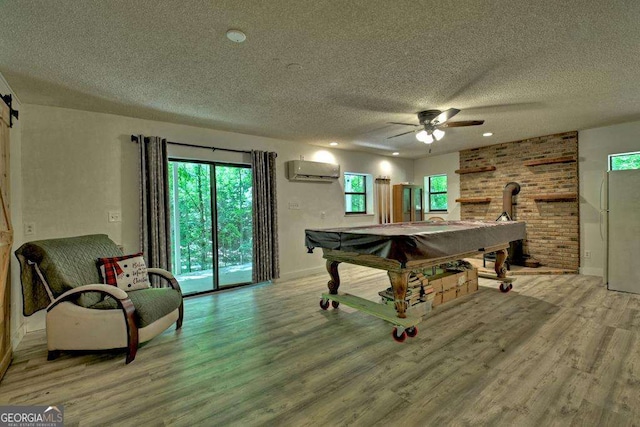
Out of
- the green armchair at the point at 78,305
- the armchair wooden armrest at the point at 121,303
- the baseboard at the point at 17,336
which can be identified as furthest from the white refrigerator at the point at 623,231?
the baseboard at the point at 17,336

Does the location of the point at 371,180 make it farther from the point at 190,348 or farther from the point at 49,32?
the point at 49,32

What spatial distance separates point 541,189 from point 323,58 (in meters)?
5.22

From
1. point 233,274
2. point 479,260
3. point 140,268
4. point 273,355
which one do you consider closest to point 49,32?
point 140,268

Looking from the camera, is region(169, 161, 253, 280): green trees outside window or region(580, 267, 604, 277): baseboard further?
region(580, 267, 604, 277): baseboard

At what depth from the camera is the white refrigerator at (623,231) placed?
3.94m

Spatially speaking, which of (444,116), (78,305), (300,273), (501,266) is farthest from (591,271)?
(78,305)

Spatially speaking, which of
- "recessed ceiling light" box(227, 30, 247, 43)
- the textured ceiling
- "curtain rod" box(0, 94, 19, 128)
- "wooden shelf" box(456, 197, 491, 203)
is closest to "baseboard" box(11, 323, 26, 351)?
"curtain rod" box(0, 94, 19, 128)

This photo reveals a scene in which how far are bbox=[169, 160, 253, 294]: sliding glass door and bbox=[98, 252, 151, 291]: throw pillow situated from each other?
4.07 feet

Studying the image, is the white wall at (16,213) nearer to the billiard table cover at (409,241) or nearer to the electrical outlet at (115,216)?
the electrical outlet at (115,216)

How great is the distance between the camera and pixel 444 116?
3.37 metres

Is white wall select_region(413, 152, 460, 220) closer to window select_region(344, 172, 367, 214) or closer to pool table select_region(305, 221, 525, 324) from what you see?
window select_region(344, 172, 367, 214)

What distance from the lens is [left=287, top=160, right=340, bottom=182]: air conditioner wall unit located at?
5129 millimetres

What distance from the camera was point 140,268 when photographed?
3023mm

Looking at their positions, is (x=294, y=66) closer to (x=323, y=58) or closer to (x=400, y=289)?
(x=323, y=58)
